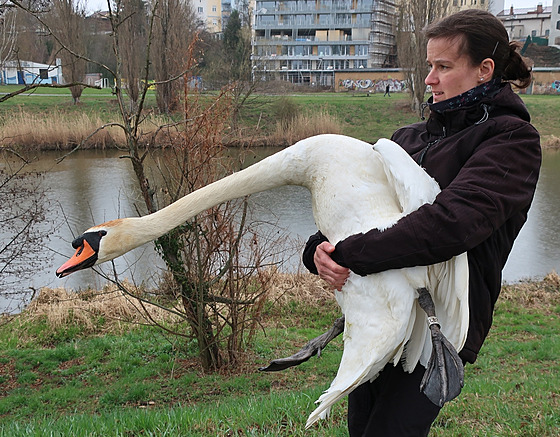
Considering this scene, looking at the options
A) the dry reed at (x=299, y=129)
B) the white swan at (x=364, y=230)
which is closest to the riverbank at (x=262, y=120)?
the dry reed at (x=299, y=129)

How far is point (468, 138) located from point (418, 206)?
31 centimetres

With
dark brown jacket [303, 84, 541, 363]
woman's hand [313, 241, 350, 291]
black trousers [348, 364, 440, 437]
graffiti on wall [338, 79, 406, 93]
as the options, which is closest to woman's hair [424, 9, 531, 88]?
dark brown jacket [303, 84, 541, 363]

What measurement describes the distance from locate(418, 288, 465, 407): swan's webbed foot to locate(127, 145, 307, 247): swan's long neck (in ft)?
2.67

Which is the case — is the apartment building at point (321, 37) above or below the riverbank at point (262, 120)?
above

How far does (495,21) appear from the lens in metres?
2.12

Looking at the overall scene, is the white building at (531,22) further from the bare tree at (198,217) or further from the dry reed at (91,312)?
the bare tree at (198,217)

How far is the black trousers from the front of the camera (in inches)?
83.7

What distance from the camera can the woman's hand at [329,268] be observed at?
220cm

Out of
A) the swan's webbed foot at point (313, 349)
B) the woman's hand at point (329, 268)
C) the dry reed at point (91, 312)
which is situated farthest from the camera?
the dry reed at point (91, 312)

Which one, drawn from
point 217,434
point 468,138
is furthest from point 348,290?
point 217,434

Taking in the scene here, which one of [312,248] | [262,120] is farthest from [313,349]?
[262,120]

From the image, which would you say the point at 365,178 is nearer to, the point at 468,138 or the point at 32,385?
the point at 468,138

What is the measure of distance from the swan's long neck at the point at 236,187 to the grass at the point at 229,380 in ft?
5.05

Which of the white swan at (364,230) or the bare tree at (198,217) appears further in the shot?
the bare tree at (198,217)
